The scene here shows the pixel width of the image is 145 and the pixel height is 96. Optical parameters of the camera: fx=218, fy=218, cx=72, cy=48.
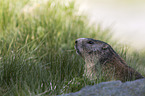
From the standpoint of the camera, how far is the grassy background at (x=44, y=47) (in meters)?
3.12

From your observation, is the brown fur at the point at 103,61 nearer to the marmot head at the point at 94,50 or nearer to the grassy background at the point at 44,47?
the marmot head at the point at 94,50

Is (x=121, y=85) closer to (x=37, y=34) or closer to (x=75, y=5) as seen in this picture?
(x=37, y=34)

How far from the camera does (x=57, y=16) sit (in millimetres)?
5863

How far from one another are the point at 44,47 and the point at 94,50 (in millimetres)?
1404

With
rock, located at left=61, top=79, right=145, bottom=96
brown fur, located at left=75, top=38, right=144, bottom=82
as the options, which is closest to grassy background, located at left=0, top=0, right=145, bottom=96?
brown fur, located at left=75, top=38, right=144, bottom=82

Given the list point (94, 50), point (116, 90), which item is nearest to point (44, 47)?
point (94, 50)

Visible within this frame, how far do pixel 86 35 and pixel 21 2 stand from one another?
2.30 metres

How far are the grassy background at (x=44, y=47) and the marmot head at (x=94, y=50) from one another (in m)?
0.23

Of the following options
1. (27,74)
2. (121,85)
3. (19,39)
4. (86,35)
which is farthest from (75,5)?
(121,85)

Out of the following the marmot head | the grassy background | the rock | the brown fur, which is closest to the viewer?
the rock

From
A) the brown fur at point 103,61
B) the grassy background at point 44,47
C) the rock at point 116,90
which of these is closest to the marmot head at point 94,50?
the brown fur at point 103,61

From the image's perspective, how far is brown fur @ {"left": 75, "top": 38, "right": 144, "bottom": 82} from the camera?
10.6 ft

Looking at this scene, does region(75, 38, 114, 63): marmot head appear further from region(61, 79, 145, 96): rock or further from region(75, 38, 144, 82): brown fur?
region(61, 79, 145, 96): rock

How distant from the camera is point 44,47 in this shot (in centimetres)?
469
